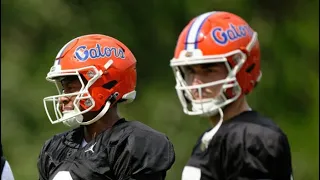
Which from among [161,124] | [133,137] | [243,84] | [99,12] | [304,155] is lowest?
[304,155]

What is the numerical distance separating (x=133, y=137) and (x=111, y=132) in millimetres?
96

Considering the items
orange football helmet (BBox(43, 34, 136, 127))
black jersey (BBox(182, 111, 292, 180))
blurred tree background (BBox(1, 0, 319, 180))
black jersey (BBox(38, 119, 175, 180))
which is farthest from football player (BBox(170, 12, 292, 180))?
blurred tree background (BBox(1, 0, 319, 180))

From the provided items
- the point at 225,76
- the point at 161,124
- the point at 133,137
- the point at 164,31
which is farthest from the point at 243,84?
the point at 164,31

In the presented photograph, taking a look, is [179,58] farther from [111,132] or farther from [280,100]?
[280,100]

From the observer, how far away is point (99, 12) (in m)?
7.18

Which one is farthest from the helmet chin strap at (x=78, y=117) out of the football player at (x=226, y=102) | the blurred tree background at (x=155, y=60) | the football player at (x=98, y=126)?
the blurred tree background at (x=155, y=60)

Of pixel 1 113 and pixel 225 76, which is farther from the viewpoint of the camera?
pixel 1 113

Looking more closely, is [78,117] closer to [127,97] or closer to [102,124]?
[102,124]

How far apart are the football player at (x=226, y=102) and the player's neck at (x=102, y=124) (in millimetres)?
523

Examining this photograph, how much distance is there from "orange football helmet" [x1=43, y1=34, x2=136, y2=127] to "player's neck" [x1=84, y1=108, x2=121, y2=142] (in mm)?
35

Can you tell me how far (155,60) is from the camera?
6.99m

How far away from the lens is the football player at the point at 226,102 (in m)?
2.67

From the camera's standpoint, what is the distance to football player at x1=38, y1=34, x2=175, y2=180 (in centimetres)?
311

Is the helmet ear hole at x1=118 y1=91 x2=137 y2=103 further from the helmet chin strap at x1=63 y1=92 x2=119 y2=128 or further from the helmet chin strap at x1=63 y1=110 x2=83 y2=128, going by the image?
the helmet chin strap at x1=63 y1=110 x2=83 y2=128
